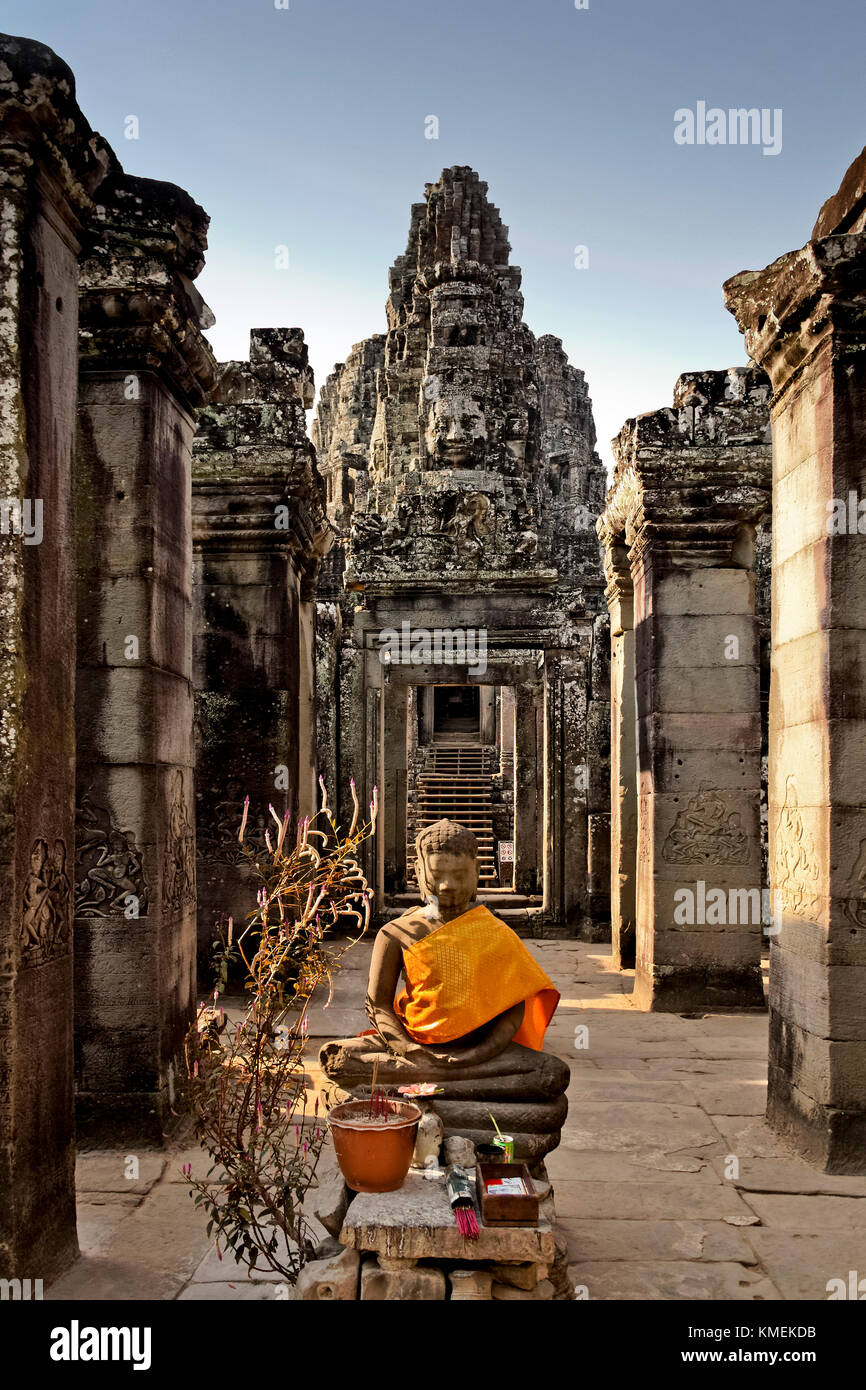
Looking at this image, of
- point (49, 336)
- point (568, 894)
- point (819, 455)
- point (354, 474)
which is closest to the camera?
point (49, 336)

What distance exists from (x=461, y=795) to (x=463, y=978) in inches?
648

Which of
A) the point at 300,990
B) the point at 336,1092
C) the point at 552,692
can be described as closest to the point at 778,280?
the point at 300,990

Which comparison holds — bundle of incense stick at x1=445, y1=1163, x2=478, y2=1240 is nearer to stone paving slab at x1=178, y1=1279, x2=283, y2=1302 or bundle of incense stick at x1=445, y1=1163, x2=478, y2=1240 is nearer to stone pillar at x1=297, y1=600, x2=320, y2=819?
stone paving slab at x1=178, y1=1279, x2=283, y2=1302

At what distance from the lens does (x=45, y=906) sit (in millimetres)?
3189

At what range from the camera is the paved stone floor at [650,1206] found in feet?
10.7

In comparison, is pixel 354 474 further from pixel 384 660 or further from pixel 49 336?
pixel 49 336

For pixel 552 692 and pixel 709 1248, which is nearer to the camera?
pixel 709 1248

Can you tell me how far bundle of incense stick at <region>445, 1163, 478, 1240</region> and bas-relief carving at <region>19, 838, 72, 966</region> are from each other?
140cm

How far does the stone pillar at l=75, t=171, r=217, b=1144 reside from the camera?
453 cm

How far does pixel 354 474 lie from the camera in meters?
29.8

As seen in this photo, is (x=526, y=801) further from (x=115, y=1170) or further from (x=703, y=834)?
(x=115, y=1170)

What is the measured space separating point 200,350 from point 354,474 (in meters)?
25.2

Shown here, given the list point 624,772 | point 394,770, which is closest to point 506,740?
point 394,770

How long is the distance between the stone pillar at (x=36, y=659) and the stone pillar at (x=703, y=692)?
16.4 feet
